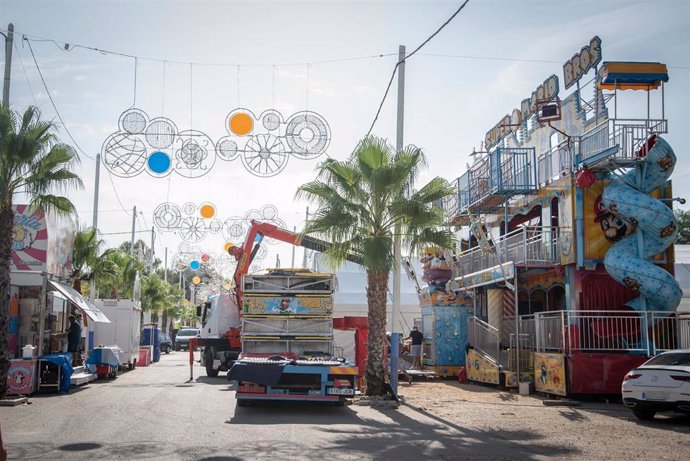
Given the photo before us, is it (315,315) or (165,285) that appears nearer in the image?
(315,315)

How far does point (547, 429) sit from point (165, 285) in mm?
50864

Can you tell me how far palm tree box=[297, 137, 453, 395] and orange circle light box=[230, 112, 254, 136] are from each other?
3.12 m

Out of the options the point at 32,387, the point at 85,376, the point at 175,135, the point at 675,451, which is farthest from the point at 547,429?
the point at 85,376

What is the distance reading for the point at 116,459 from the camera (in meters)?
9.05

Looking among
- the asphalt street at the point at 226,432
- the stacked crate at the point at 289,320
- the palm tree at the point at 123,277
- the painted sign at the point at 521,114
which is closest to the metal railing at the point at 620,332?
the asphalt street at the point at 226,432

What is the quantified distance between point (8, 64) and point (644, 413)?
16.1 meters

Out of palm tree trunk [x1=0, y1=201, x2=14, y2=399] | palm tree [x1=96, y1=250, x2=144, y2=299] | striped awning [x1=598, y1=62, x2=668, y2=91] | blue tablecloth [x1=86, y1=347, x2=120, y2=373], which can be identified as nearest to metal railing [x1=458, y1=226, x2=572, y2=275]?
striped awning [x1=598, y1=62, x2=668, y2=91]

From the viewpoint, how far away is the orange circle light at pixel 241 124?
599 inches

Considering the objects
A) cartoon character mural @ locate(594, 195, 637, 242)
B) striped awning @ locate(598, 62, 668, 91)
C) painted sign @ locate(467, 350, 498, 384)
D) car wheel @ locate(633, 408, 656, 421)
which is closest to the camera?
car wheel @ locate(633, 408, 656, 421)

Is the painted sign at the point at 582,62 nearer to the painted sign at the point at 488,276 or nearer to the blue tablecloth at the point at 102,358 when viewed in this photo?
the painted sign at the point at 488,276

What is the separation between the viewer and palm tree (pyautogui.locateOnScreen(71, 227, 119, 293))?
27125mm

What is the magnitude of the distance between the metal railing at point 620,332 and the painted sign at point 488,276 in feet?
8.41

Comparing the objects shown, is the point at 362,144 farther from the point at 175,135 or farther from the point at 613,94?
the point at 613,94

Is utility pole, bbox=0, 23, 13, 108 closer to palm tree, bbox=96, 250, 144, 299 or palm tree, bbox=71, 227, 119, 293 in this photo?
palm tree, bbox=71, 227, 119, 293
